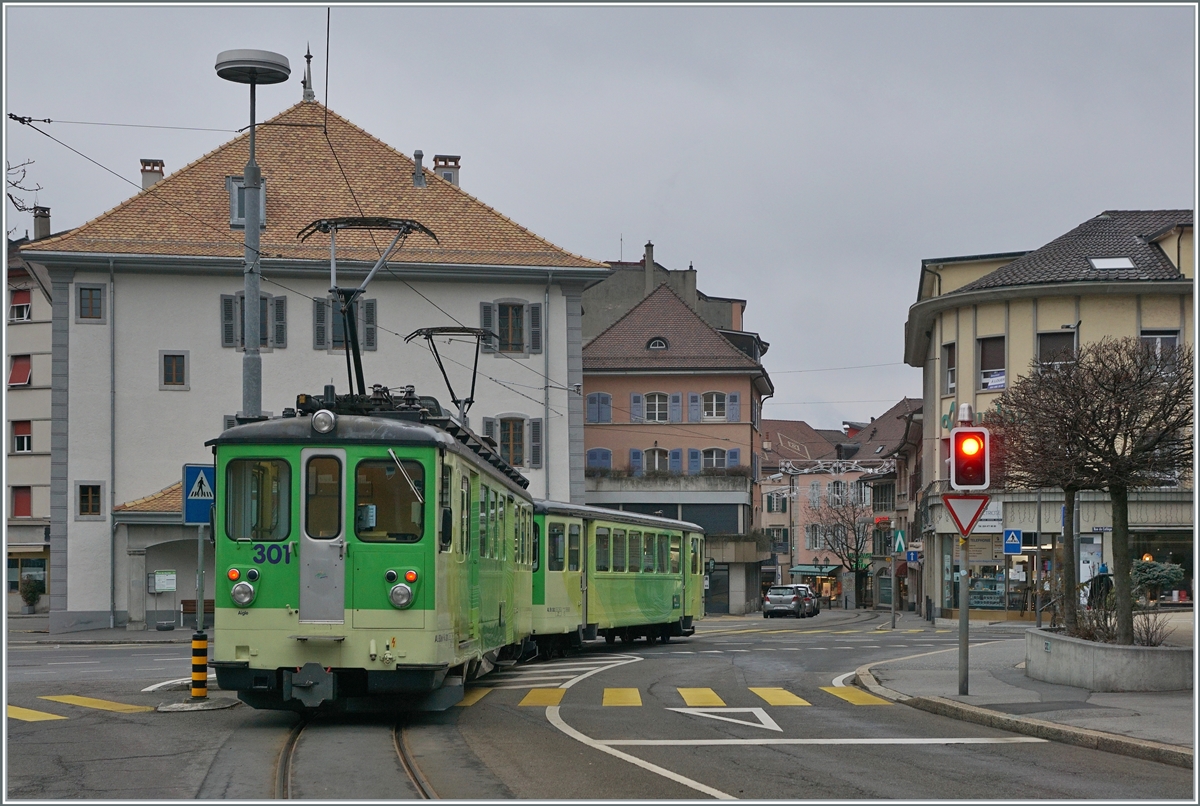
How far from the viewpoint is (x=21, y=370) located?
60375mm

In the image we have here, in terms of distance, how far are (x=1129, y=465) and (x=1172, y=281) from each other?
31.0 m

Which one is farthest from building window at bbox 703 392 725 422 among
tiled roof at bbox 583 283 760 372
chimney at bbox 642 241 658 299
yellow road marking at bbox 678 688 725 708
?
yellow road marking at bbox 678 688 725 708

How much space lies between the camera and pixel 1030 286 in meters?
47.2

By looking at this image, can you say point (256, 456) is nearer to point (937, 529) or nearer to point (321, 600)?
point (321, 600)

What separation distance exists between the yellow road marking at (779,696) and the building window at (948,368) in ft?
109

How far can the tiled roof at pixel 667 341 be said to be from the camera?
2534 inches

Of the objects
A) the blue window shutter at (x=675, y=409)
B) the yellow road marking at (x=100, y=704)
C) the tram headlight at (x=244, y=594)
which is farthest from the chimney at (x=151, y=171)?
the tram headlight at (x=244, y=594)

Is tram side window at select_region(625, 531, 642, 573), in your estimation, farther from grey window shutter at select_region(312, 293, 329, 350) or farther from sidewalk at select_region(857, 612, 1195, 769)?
grey window shutter at select_region(312, 293, 329, 350)

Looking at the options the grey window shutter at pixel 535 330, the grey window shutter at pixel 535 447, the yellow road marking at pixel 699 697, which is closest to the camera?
the yellow road marking at pixel 699 697

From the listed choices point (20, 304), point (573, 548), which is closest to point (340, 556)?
point (573, 548)

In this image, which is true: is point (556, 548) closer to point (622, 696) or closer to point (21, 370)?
point (622, 696)

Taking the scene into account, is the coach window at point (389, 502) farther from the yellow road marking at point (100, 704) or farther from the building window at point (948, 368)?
the building window at point (948, 368)

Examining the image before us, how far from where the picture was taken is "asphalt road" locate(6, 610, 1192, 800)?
10195 mm

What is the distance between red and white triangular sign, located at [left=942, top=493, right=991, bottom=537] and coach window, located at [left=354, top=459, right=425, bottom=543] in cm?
626
